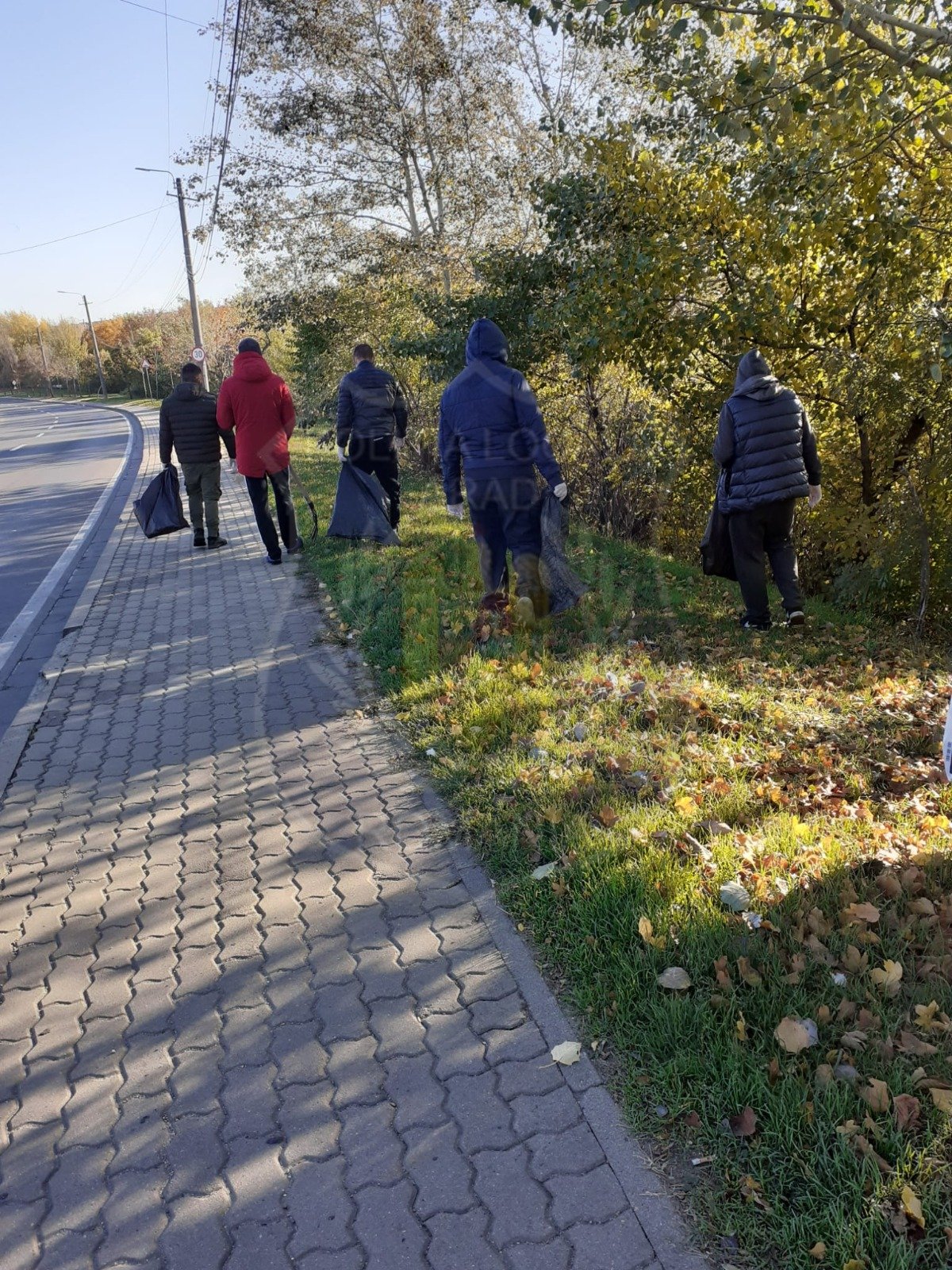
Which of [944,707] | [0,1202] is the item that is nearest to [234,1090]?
[0,1202]

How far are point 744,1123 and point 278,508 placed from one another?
320 inches

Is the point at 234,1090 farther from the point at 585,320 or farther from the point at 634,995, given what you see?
the point at 585,320

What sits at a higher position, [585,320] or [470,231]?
[470,231]

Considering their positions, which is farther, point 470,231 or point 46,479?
point 46,479

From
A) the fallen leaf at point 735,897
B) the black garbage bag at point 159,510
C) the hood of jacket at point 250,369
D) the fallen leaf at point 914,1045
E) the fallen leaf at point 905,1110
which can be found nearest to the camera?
the fallen leaf at point 905,1110

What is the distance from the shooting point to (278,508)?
9641 millimetres

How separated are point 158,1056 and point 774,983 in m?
1.90

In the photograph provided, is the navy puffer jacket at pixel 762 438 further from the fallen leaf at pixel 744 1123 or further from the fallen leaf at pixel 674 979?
the fallen leaf at pixel 744 1123

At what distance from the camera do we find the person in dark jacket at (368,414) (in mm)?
9250

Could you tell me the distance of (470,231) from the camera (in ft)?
59.5

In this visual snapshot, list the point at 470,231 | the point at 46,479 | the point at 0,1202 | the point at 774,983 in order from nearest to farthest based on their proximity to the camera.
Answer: the point at 0,1202, the point at 774,983, the point at 470,231, the point at 46,479

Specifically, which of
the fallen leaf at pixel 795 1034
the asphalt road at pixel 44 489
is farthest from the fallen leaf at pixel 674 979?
the asphalt road at pixel 44 489

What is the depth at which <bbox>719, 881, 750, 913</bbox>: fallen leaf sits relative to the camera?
3270mm

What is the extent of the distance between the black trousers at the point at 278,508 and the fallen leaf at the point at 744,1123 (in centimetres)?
763
